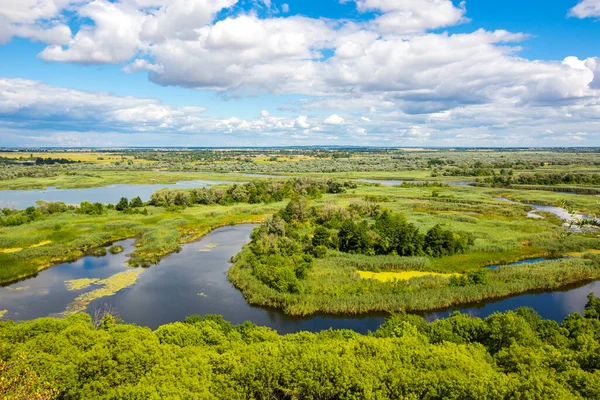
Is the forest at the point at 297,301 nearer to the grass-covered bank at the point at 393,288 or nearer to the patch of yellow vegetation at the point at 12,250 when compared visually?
the grass-covered bank at the point at 393,288

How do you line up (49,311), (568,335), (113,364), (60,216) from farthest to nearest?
1. (60,216)
2. (49,311)
3. (568,335)
4. (113,364)

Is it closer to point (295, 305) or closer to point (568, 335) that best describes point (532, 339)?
point (568, 335)

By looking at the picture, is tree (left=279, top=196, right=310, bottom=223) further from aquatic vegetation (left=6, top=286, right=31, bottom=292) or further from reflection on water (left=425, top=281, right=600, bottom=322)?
aquatic vegetation (left=6, top=286, right=31, bottom=292)

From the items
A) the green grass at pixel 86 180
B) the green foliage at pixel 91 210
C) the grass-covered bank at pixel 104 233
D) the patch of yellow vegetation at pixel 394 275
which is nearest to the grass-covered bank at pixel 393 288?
the patch of yellow vegetation at pixel 394 275

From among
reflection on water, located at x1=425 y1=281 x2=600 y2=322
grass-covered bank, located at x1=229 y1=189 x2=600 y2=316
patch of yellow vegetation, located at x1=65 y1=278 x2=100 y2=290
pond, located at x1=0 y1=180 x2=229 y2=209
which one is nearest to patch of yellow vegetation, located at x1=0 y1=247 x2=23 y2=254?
patch of yellow vegetation, located at x1=65 y1=278 x2=100 y2=290

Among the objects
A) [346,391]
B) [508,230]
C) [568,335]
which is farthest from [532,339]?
[508,230]

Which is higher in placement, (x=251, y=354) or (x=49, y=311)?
(x=251, y=354)

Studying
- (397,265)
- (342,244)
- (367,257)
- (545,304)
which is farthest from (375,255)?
(545,304)
